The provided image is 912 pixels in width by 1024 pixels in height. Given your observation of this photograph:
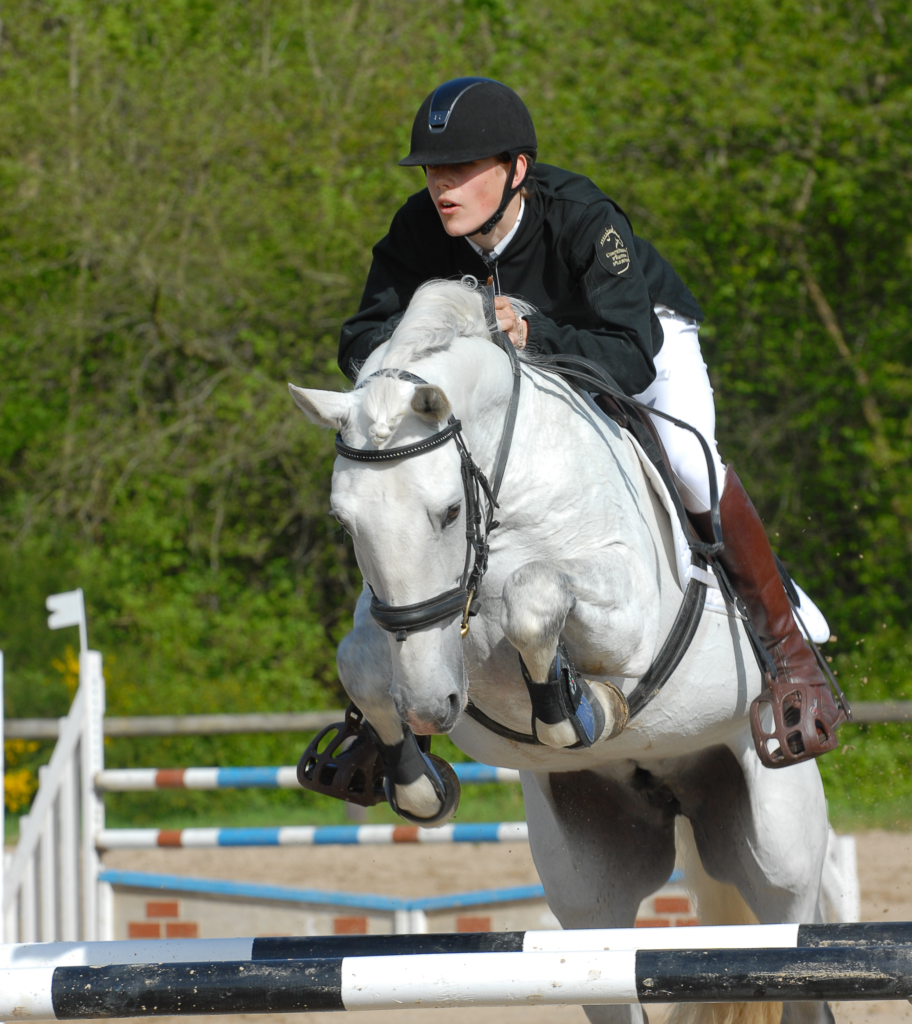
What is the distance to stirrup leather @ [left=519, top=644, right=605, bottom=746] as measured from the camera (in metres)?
2.09

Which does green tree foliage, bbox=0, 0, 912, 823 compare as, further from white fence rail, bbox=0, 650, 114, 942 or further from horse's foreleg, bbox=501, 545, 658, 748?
horse's foreleg, bbox=501, 545, 658, 748

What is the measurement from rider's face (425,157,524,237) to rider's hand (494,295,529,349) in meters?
0.16

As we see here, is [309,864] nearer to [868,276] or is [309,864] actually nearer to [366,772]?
[366,772]

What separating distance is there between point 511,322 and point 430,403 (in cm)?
47

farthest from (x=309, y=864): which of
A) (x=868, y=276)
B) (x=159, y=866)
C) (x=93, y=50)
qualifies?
(x=93, y=50)

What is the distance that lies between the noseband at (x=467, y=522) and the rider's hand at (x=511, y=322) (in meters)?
0.27

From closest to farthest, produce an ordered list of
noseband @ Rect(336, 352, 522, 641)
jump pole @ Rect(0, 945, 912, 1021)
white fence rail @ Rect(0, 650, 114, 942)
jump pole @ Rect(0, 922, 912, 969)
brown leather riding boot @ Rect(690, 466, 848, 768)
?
jump pole @ Rect(0, 945, 912, 1021), jump pole @ Rect(0, 922, 912, 969), noseband @ Rect(336, 352, 522, 641), brown leather riding boot @ Rect(690, 466, 848, 768), white fence rail @ Rect(0, 650, 114, 942)

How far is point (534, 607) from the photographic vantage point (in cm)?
202

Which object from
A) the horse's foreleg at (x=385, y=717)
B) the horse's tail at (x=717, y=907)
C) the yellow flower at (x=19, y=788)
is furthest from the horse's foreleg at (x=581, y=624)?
the yellow flower at (x=19, y=788)


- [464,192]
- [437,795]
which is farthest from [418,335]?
[437,795]

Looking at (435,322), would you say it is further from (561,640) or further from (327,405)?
(561,640)

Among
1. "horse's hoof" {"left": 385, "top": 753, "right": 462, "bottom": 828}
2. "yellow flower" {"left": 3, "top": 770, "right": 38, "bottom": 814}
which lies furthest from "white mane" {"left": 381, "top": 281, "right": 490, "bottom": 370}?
"yellow flower" {"left": 3, "top": 770, "right": 38, "bottom": 814}

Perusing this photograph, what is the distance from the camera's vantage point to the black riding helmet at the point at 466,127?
92.2 inches

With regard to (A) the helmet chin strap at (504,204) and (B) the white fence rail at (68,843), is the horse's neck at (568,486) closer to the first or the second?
(A) the helmet chin strap at (504,204)
